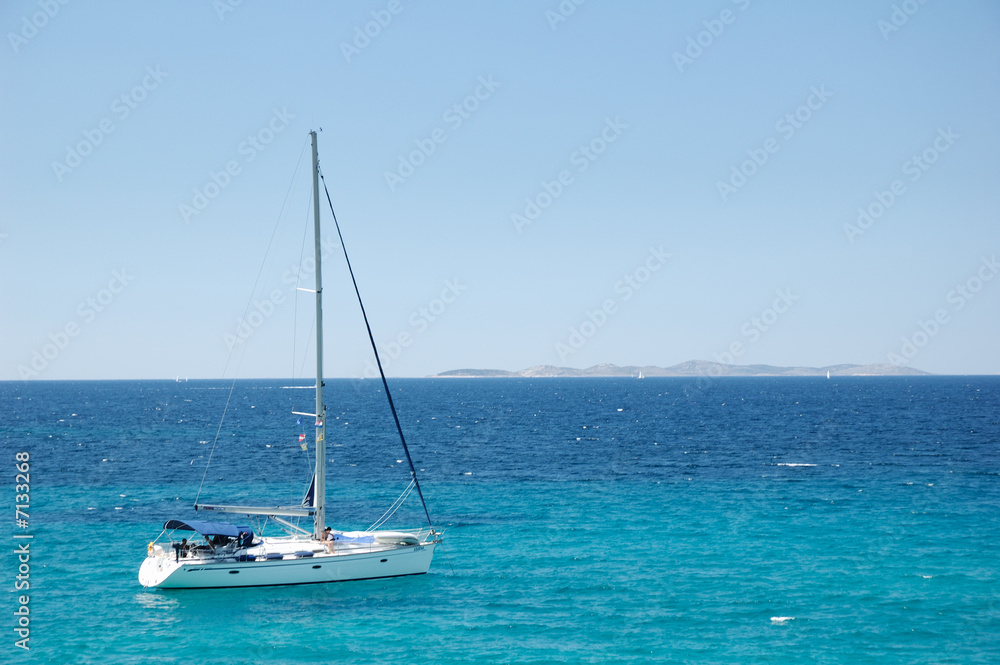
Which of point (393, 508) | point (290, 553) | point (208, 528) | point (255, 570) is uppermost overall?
point (208, 528)

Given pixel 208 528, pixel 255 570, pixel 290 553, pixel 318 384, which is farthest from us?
pixel 318 384

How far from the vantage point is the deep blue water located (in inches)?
1228

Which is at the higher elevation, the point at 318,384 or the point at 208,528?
the point at 318,384

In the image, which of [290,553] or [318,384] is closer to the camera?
[290,553]

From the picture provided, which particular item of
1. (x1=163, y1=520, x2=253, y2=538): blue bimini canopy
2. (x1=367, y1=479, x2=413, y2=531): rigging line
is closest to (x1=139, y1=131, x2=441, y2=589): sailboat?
(x1=163, y1=520, x2=253, y2=538): blue bimini canopy

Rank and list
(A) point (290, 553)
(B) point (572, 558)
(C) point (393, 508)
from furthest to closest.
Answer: (C) point (393, 508)
(B) point (572, 558)
(A) point (290, 553)

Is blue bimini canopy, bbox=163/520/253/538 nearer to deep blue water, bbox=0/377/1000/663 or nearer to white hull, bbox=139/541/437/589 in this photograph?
white hull, bbox=139/541/437/589

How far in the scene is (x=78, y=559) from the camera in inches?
1700

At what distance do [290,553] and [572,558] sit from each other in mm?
15315

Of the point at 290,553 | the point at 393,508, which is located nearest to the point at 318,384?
the point at 290,553

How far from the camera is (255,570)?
121 feet

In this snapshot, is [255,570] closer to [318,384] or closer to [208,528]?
[208,528]

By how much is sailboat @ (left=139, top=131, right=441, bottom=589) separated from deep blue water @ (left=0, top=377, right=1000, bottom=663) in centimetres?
74

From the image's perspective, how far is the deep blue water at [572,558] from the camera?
3120 centimetres
